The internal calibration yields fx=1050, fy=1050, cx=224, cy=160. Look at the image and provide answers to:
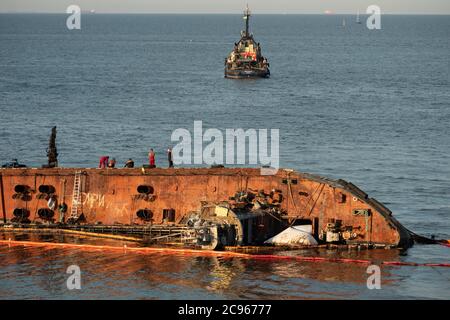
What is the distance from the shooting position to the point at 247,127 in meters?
103

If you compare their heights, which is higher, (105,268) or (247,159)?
(247,159)

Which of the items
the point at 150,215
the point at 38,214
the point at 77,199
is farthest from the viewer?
the point at 38,214

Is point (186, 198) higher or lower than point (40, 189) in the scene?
lower

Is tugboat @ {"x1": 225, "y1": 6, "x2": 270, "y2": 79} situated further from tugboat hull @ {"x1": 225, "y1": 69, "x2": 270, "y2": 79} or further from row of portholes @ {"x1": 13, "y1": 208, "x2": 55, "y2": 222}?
row of portholes @ {"x1": 13, "y1": 208, "x2": 55, "y2": 222}

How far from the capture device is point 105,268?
164ft

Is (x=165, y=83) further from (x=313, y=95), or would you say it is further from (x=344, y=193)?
(x=344, y=193)

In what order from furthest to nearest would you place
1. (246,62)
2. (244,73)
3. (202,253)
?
1. (246,62)
2. (244,73)
3. (202,253)

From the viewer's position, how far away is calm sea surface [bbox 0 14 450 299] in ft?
158

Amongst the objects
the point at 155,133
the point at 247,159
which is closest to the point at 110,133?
the point at 155,133

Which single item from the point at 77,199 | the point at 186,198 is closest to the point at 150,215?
the point at 186,198

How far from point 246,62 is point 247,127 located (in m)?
56.1

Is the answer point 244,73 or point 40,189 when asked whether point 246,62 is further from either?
point 40,189

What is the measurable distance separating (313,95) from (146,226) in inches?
3293

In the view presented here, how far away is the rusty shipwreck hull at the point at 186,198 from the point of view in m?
53.0
